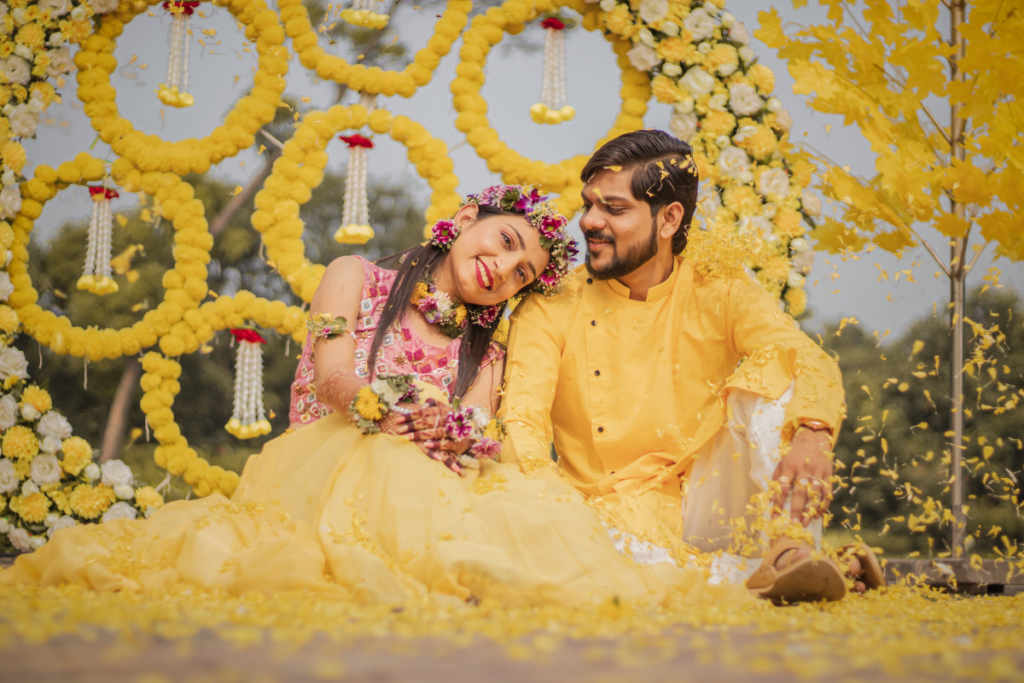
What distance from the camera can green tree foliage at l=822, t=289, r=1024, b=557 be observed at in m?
3.94

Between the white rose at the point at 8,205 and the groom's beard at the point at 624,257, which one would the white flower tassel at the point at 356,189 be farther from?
the white rose at the point at 8,205

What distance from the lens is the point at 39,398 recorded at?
11.6 feet

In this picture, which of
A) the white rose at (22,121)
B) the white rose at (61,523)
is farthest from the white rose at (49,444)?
the white rose at (22,121)

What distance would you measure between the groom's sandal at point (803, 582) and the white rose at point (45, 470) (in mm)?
3364

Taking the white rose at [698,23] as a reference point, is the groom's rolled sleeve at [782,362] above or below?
below

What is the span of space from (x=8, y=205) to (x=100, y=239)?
48cm

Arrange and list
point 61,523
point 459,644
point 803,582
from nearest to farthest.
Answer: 1. point 459,644
2. point 803,582
3. point 61,523

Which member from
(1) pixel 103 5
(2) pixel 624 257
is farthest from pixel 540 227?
(1) pixel 103 5

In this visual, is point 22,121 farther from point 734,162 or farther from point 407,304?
point 734,162

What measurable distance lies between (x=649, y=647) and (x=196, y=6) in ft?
12.8

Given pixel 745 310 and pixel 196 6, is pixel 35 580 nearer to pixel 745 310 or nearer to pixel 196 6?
pixel 745 310

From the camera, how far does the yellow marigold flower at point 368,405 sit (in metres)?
2.39

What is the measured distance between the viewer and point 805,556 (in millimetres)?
2154

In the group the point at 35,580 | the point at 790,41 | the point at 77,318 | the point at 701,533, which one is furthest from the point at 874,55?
the point at 77,318
